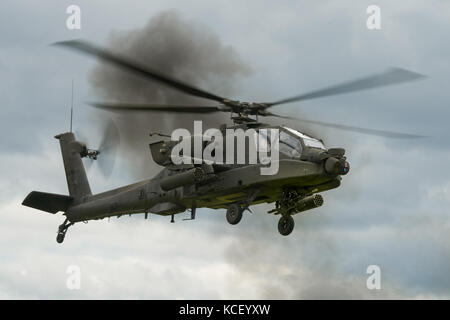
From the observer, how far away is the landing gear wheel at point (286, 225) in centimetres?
2145

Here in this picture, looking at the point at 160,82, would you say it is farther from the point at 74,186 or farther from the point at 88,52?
the point at 74,186

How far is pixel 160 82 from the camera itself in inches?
790

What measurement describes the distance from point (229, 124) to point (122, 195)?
562 cm

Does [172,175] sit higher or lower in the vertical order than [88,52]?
lower

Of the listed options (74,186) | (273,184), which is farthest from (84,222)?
(273,184)

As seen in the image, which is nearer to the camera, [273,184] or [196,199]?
[273,184]

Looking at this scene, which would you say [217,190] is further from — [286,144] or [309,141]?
[309,141]

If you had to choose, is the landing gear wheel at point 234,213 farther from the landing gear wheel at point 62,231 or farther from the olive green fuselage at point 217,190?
the landing gear wheel at point 62,231

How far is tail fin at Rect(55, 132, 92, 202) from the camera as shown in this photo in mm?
28375

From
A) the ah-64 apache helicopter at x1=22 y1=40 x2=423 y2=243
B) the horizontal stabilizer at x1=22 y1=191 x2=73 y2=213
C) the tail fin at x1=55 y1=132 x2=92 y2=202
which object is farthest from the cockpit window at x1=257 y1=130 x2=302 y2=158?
the horizontal stabilizer at x1=22 y1=191 x2=73 y2=213

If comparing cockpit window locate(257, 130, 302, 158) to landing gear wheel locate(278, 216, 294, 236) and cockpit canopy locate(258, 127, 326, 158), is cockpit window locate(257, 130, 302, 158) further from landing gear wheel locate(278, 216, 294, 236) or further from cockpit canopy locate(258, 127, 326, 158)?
landing gear wheel locate(278, 216, 294, 236)

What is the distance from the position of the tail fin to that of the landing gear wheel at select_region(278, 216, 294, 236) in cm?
971

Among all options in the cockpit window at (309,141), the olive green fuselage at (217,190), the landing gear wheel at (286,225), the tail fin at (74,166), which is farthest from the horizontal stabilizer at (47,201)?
the cockpit window at (309,141)

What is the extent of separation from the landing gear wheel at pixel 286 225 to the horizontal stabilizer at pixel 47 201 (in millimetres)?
10193
